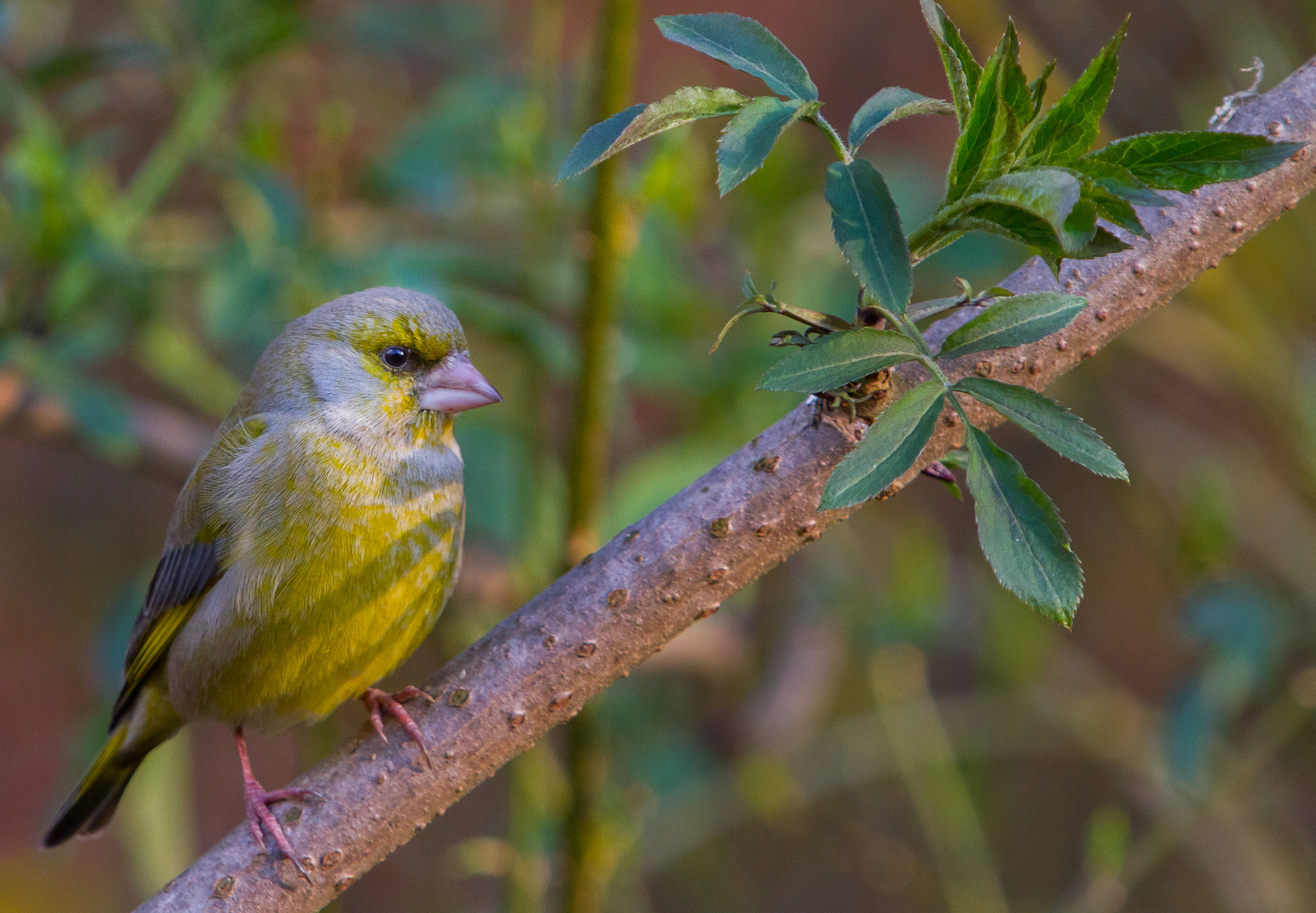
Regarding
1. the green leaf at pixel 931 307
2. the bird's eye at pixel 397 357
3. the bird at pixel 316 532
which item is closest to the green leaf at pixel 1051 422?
the green leaf at pixel 931 307

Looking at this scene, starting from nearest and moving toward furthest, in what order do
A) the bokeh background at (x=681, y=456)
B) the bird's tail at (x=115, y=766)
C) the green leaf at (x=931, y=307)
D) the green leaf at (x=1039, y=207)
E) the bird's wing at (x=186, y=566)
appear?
the green leaf at (x=1039, y=207), the green leaf at (x=931, y=307), the bird's wing at (x=186, y=566), the bird's tail at (x=115, y=766), the bokeh background at (x=681, y=456)

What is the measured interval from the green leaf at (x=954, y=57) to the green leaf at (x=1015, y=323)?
20 centimetres

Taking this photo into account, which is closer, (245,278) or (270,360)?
(270,360)

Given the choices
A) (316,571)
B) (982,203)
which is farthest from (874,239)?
(316,571)

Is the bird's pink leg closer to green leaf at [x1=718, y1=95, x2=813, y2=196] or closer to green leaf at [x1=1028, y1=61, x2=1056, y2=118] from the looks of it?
green leaf at [x1=718, y1=95, x2=813, y2=196]

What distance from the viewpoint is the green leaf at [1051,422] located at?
1.18 meters

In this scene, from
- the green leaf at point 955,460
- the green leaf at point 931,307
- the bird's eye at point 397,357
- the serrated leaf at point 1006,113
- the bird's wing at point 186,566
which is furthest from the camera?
the bird's eye at point 397,357

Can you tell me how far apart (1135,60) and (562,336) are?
273 centimetres

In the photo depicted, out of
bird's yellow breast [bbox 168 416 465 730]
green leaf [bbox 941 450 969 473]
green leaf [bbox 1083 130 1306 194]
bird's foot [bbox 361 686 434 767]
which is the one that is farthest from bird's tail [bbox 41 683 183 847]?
green leaf [bbox 1083 130 1306 194]

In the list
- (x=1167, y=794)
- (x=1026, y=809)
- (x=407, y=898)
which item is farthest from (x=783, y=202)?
(x=407, y=898)

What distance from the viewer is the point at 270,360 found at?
2.47 metres

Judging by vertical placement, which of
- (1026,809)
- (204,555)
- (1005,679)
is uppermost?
(204,555)

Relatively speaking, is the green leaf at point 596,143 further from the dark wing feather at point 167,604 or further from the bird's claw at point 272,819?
the dark wing feather at point 167,604

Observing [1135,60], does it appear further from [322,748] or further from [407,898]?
[407,898]
